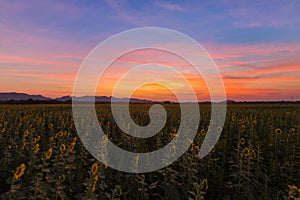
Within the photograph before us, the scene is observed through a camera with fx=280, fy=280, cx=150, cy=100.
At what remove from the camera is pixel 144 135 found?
899cm

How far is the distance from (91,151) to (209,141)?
9.97 feet

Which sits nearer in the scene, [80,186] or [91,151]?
[80,186]

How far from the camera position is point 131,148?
24.0 feet

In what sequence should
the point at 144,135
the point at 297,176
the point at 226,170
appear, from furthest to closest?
the point at 144,135, the point at 226,170, the point at 297,176

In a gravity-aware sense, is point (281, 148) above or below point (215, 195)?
above

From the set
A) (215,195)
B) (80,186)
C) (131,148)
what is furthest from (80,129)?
(215,195)

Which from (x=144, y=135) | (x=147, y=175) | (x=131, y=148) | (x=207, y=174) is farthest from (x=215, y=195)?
(x=144, y=135)

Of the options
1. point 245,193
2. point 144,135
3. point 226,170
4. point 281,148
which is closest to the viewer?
point 245,193

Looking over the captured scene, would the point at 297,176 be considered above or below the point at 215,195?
above

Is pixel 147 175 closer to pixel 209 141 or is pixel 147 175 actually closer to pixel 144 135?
pixel 209 141

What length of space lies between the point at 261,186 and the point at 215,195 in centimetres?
79

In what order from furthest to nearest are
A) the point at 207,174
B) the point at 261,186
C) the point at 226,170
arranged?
1. the point at 226,170
2. the point at 207,174
3. the point at 261,186

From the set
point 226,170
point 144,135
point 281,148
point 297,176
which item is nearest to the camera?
point 297,176

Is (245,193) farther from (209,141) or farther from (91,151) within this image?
(91,151)
